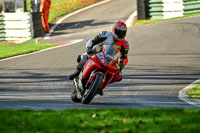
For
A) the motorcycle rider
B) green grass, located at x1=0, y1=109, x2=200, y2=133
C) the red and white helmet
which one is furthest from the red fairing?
green grass, located at x1=0, y1=109, x2=200, y2=133

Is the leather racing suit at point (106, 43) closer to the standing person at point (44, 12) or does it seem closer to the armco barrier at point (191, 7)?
the armco barrier at point (191, 7)

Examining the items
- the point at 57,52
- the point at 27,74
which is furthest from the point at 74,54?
the point at 27,74

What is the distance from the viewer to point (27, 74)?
14320mm

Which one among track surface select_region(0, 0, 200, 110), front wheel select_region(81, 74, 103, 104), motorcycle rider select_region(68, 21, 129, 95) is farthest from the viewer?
track surface select_region(0, 0, 200, 110)

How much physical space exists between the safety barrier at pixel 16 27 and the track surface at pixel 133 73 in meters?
2.04

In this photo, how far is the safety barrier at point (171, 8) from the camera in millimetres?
26656

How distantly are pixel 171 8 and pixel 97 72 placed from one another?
752 inches

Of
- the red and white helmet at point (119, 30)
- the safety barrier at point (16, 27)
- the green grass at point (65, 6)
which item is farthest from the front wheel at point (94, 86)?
the green grass at point (65, 6)

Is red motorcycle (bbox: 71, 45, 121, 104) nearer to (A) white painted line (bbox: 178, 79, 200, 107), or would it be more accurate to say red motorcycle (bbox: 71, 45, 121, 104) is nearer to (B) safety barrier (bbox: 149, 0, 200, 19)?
(A) white painted line (bbox: 178, 79, 200, 107)

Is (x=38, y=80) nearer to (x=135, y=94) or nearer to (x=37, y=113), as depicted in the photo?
(x=135, y=94)

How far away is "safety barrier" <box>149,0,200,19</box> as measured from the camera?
2666 cm

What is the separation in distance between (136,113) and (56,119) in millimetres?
1263

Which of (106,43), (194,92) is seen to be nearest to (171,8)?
(194,92)

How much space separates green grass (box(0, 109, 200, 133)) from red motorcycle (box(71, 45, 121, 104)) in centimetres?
138
